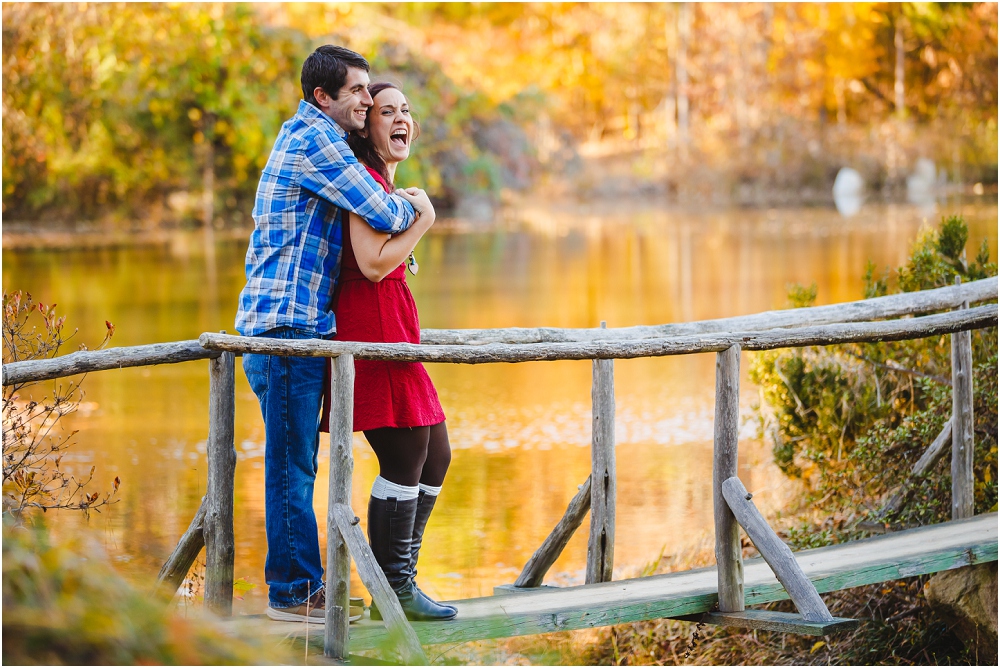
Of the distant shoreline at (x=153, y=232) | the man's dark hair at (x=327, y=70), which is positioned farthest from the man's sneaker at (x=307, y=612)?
the distant shoreline at (x=153, y=232)

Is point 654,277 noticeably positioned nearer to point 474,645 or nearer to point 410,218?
point 474,645

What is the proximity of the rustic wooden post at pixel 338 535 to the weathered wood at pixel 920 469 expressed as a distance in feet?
8.86

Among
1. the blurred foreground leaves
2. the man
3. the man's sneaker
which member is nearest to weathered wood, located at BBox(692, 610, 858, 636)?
the man's sneaker

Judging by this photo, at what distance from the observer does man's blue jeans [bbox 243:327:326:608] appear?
334cm

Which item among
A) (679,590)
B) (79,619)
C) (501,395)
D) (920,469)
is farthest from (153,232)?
(79,619)

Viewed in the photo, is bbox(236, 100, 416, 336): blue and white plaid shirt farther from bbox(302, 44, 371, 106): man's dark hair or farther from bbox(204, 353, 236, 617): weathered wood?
bbox(204, 353, 236, 617): weathered wood

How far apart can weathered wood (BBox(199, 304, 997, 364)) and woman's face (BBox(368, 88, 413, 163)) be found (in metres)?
0.55

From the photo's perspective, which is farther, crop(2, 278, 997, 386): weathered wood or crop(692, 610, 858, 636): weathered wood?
crop(692, 610, 858, 636): weathered wood

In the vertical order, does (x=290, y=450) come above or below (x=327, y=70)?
below

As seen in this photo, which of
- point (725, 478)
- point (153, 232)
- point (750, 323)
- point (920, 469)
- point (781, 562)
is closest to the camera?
point (781, 562)

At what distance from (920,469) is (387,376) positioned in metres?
2.66

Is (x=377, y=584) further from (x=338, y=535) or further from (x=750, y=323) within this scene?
(x=750, y=323)

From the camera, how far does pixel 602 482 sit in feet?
13.9

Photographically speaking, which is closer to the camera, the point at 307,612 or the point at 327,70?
the point at 327,70
